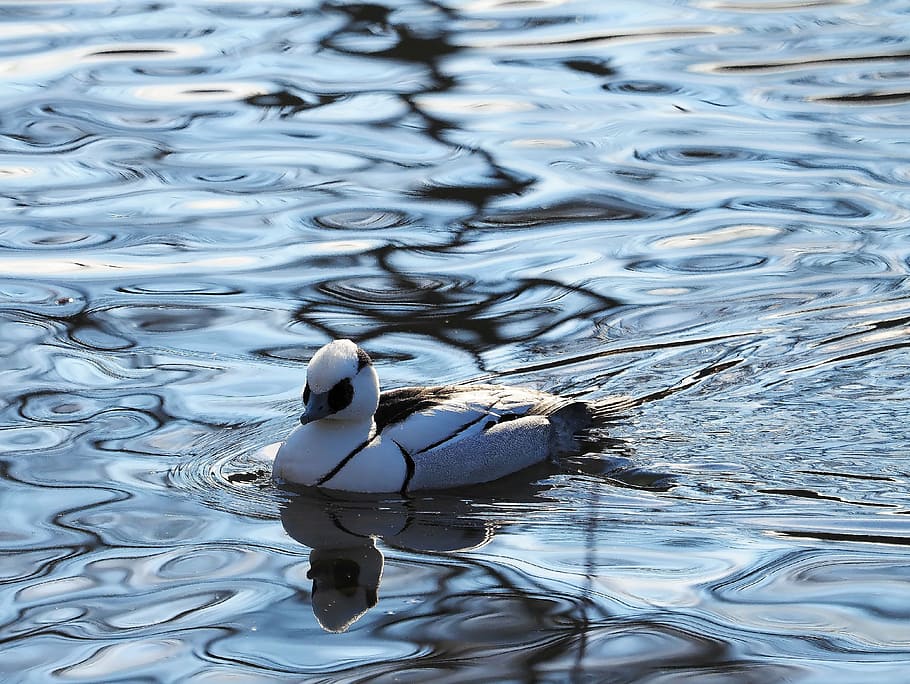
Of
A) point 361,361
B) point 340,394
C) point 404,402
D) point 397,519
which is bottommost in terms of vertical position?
point 397,519

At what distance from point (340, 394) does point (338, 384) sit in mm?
52

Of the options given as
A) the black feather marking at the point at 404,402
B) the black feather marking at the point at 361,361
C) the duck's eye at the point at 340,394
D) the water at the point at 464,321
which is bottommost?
the water at the point at 464,321

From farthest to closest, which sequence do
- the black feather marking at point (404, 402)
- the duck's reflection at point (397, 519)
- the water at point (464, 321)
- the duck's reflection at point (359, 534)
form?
1. the black feather marking at point (404, 402)
2. the duck's reflection at point (397, 519)
3. the duck's reflection at point (359, 534)
4. the water at point (464, 321)

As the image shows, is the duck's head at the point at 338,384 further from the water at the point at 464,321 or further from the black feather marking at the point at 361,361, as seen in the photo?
the water at the point at 464,321

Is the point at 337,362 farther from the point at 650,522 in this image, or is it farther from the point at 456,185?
the point at 456,185

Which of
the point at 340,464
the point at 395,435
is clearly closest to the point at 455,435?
the point at 395,435

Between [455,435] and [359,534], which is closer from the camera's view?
[359,534]

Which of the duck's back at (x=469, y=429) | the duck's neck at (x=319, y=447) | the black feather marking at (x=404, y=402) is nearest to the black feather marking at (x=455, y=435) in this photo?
the duck's back at (x=469, y=429)

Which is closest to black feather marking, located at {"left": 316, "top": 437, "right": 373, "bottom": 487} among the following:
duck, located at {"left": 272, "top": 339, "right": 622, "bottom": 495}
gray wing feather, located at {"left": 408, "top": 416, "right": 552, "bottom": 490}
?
duck, located at {"left": 272, "top": 339, "right": 622, "bottom": 495}

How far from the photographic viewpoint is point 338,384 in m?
7.55

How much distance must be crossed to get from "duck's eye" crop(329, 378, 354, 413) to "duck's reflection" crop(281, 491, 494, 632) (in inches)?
15.9

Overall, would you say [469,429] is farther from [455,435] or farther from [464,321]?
[464,321]

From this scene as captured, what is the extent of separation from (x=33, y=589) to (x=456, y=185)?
6.24 meters

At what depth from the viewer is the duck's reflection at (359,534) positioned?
6.43 metres
